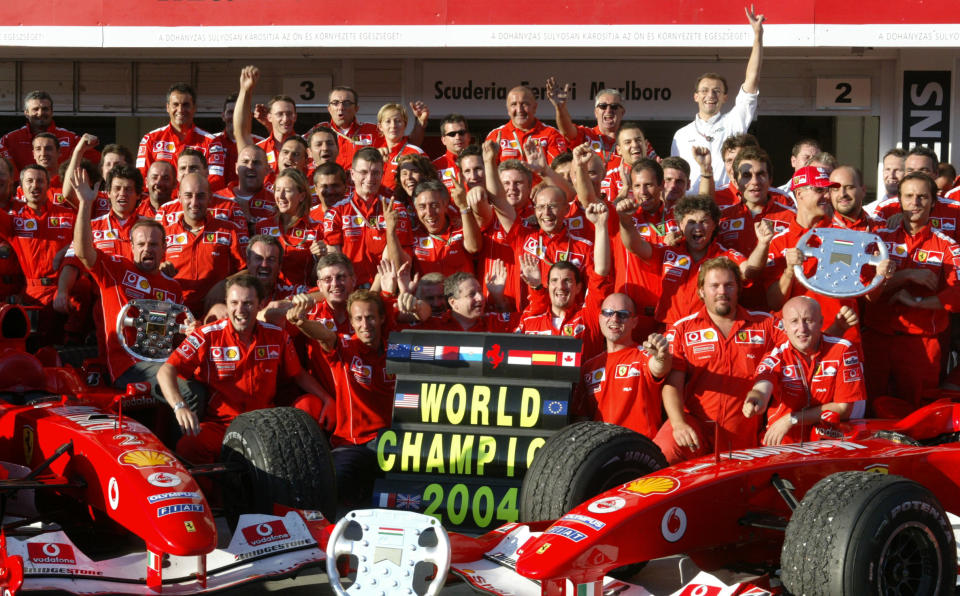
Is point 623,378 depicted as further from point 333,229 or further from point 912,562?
point 333,229

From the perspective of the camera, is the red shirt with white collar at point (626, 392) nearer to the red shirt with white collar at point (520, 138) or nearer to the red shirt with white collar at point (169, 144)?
the red shirt with white collar at point (520, 138)

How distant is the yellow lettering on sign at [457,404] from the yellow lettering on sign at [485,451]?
0.66 feet

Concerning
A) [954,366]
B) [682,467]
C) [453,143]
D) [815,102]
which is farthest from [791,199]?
[815,102]

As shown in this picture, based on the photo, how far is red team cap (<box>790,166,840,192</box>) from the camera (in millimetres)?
8078

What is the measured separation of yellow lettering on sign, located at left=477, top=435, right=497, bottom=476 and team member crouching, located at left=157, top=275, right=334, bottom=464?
122 cm

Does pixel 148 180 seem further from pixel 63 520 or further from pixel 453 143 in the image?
pixel 63 520

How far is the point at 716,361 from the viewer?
7.13 metres

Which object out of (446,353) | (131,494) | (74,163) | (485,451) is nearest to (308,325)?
(446,353)

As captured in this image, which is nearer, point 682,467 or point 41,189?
point 682,467

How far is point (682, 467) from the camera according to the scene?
219 inches

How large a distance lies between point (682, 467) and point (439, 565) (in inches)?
51.8

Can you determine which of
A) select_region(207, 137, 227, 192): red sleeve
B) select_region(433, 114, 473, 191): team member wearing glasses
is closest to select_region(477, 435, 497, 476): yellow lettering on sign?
select_region(433, 114, 473, 191): team member wearing glasses

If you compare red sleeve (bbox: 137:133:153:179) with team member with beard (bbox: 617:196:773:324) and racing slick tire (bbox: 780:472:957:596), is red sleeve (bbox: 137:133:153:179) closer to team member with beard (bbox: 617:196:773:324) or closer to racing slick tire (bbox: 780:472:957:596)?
team member with beard (bbox: 617:196:773:324)

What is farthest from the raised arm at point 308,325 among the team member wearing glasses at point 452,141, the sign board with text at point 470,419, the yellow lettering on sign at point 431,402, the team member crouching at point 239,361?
the team member wearing glasses at point 452,141
